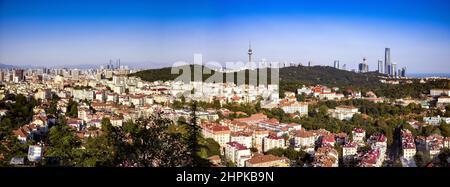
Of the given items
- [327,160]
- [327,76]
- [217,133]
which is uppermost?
[327,76]

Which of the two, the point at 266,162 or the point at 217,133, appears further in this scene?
the point at 217,133

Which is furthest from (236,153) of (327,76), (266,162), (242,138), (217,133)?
(327,76)

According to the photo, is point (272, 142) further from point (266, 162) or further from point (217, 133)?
point (266, 162)

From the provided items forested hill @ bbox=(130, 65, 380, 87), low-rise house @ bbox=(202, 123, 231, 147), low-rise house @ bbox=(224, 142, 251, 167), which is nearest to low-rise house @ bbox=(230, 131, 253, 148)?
low-rise house @ bbox=(202, 123, 231, 147)

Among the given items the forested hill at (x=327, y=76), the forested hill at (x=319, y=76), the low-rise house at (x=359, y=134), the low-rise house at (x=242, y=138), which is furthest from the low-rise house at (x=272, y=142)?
the forested hill at (x=319, y=76)

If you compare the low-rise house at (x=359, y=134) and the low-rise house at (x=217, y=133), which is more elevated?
the low-rise house at (x=217, y=133)

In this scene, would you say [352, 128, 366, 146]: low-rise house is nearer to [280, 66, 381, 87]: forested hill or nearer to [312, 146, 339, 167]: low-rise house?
[312, 146, 339, 167]: low-rise house

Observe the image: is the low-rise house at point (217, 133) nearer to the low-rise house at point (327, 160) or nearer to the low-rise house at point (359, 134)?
the low-rise house at point (327, 160)

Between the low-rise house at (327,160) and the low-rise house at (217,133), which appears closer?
the low-rise house at (327,160)

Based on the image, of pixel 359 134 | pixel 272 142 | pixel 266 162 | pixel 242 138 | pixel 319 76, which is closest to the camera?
pixel 266 162
